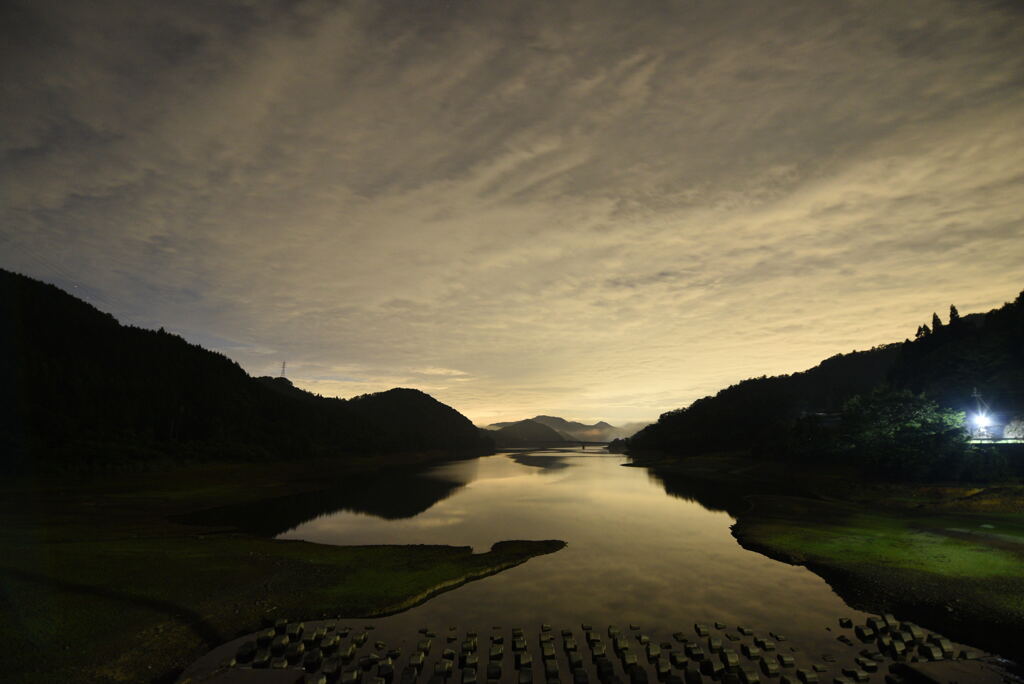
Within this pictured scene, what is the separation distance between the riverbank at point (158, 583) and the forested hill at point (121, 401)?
3779 cm

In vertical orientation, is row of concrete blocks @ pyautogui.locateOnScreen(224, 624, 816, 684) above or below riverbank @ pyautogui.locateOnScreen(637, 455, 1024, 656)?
above

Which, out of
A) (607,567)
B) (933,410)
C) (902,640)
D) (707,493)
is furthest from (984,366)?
(607,567)

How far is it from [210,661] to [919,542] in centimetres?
5296

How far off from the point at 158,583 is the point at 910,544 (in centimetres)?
5799

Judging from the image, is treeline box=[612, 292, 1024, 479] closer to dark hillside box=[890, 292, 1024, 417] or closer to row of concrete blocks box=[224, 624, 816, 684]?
dark hillside box=[890, 292, 1024, 417]

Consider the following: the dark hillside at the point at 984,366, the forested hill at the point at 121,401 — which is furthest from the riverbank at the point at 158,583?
the dark hillside at the point at 984,366

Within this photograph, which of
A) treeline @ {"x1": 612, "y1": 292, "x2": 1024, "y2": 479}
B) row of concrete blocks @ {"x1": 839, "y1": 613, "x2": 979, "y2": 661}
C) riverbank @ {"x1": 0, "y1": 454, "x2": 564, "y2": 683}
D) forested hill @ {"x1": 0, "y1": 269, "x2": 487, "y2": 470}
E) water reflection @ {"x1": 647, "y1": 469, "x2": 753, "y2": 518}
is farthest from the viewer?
forested hill @ {"x1": 0, "y1": 269, "x2": 487, "y2": 470}

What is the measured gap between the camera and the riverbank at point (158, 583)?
20.8 m

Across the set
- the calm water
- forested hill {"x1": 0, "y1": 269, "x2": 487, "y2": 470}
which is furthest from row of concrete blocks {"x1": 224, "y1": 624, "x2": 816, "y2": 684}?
forested hill {"x1": 0, "y1": 269, "x2": 487, "y2": 470}

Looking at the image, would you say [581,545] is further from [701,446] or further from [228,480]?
[701,446]

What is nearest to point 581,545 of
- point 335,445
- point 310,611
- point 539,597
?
point 539,597

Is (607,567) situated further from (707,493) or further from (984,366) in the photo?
(984,366)

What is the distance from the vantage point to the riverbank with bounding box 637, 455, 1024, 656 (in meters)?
26.4

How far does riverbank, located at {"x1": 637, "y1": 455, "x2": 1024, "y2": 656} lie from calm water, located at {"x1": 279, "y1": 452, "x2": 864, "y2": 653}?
274 cm
